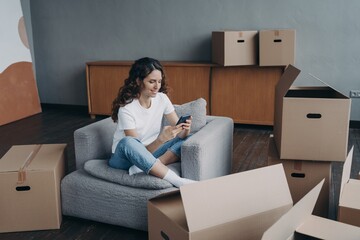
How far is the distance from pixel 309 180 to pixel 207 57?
3182 millimetres

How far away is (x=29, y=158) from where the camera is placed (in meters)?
2.68

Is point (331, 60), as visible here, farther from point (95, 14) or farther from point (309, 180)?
point (95, 14)

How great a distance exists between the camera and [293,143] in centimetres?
219

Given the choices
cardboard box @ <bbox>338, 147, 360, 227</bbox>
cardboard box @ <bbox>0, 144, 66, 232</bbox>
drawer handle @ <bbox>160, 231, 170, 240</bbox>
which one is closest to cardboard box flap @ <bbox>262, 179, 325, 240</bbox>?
cardboard box @ <bbox>338, 147, 360, 227</bbox>

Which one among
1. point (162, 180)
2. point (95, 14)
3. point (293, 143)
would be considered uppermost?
point (95, 14)

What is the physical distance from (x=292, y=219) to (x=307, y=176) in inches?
32.8

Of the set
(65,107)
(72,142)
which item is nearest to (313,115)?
(72,142)

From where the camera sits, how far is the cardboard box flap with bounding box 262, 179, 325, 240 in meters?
1.39

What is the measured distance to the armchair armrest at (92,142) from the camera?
2.68 meters

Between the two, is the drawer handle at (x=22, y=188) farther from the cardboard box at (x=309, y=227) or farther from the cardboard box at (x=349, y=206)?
the cardboard box at (x=349, y=206)

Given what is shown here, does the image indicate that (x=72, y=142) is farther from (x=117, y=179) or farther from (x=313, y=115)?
(x=313, y=115)

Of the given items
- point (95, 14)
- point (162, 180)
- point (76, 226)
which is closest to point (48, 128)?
point (95, 14)

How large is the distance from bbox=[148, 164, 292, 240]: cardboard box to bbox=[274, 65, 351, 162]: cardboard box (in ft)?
1.60

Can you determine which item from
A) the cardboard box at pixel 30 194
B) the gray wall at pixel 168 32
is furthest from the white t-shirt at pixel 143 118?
the gray wall at pixel 168 32
